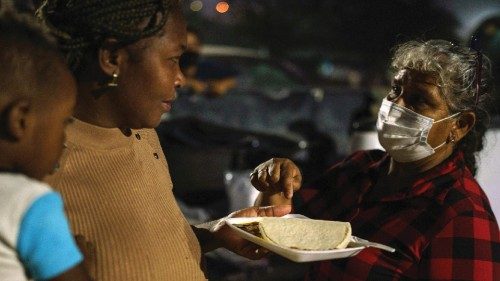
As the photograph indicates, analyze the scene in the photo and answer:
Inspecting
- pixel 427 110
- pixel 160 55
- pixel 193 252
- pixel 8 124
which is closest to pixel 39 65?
pixel 8 124

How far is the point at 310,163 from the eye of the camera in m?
6.40

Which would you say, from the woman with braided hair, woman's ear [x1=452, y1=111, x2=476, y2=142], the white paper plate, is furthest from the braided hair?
woman's ear [x1=452, y1=111, x2=476, y2=142]

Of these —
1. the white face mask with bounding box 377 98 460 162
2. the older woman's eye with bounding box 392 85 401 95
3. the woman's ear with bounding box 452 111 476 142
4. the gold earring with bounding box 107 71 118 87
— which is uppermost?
the gold earring with bounding box 107 71 118 87

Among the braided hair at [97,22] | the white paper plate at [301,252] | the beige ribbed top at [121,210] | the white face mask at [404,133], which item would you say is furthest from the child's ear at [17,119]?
the white face mask at [404,133]

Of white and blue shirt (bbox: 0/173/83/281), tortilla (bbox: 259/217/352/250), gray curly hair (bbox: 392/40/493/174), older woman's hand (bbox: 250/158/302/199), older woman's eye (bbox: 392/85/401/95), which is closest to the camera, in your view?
white and blue shirt (bbox: 0/173/83/281)

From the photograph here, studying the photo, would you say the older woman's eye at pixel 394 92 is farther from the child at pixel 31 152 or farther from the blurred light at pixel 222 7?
the blurred light at pixel 222 7

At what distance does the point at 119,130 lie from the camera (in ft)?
5.68

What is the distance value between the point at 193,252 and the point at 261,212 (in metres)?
0.50

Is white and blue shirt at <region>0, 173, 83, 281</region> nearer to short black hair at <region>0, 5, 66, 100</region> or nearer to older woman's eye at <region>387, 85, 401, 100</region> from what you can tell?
short black hair at <region>0, 5, 66, 100</region>

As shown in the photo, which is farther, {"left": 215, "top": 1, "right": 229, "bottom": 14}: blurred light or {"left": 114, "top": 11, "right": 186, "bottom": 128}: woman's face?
{"left": 215, "top": 1, "right": 229, "bottom": 14}: blurred light

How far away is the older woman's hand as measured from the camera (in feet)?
7.22

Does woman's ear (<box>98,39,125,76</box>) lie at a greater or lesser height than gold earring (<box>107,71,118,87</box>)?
greater

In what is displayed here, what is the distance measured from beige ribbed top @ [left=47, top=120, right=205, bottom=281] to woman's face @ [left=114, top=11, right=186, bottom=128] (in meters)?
0.11

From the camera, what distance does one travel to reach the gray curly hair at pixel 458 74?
2688mm
